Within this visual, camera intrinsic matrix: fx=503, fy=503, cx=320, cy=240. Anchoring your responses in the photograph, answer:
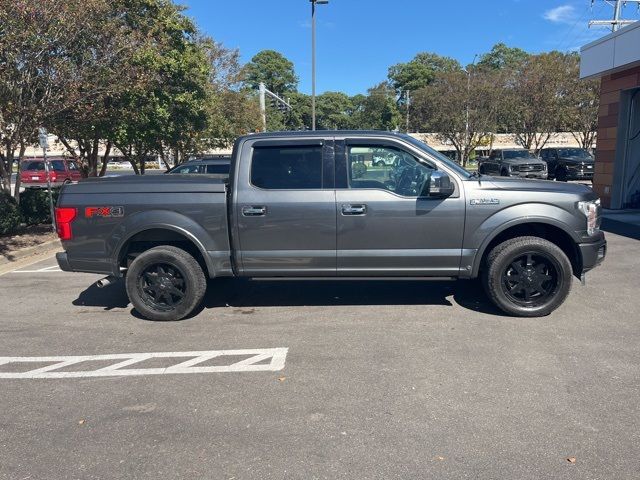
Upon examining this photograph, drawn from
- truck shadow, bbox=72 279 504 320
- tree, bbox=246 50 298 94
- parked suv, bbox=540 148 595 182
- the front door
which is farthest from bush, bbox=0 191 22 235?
tree, bbox=246 50 298 94

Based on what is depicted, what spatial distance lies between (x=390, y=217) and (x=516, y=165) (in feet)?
66.1

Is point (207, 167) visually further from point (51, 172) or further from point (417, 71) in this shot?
point (417, 71)

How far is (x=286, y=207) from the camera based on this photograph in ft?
17.0

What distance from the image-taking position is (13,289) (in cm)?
696

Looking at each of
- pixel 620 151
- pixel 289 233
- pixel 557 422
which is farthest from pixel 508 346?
pixel 620 151

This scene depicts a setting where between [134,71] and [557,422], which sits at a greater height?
[134,71]

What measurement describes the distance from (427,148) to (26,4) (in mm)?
6492

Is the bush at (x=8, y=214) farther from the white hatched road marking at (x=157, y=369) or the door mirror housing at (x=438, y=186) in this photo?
the door mirror housing at (x=438, y=186)

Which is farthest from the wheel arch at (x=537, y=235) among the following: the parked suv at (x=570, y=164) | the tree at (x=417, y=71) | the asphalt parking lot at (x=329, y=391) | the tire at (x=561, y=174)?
the tree at (x=417, y=71)

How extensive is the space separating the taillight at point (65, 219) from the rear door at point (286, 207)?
178 centimetres

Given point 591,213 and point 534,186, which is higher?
point 534,186

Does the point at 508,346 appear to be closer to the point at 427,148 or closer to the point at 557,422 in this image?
the point at 557,422

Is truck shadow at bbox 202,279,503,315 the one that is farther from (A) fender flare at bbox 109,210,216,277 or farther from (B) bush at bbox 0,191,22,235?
(B) bush at bbox 0,191,22,235

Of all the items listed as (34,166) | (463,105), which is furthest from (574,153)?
(34,166)
